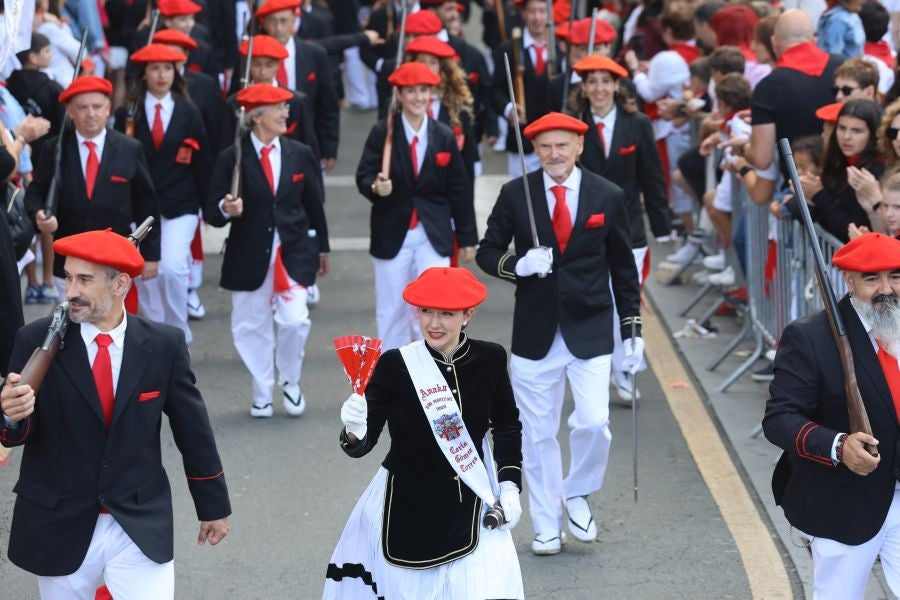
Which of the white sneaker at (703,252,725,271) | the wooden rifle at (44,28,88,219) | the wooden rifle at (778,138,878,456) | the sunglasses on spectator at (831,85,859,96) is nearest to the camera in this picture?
the wooden rifle at (778,138,878,456)

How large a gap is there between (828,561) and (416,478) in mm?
1624

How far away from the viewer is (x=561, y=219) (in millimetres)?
7793

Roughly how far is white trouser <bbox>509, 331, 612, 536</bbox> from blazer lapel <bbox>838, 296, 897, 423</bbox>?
213 centimetres

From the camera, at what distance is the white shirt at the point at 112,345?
5.43 meters

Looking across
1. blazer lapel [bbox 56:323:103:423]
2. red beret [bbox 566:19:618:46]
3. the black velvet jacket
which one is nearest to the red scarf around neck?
red beret [bbox 566:19:618:46]

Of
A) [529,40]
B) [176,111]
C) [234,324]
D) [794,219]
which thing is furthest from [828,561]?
[529,40]

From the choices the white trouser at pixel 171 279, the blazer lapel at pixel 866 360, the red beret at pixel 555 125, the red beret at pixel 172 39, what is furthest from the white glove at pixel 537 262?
the red beret at pixel 172 39

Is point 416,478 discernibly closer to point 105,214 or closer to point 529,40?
point 105,214

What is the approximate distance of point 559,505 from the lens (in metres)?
7.62

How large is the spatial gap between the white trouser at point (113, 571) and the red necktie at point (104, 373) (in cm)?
40

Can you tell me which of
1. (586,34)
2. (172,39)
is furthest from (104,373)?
(586,34)

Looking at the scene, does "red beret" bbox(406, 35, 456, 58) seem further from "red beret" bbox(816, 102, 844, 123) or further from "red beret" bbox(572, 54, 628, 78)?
"red beret" bbox(816, 102, 844, 123)

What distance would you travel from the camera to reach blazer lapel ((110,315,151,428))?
5.40 meters

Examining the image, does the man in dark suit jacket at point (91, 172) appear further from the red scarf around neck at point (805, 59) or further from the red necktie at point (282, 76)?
the red scarf around neck at point (805, 59)
